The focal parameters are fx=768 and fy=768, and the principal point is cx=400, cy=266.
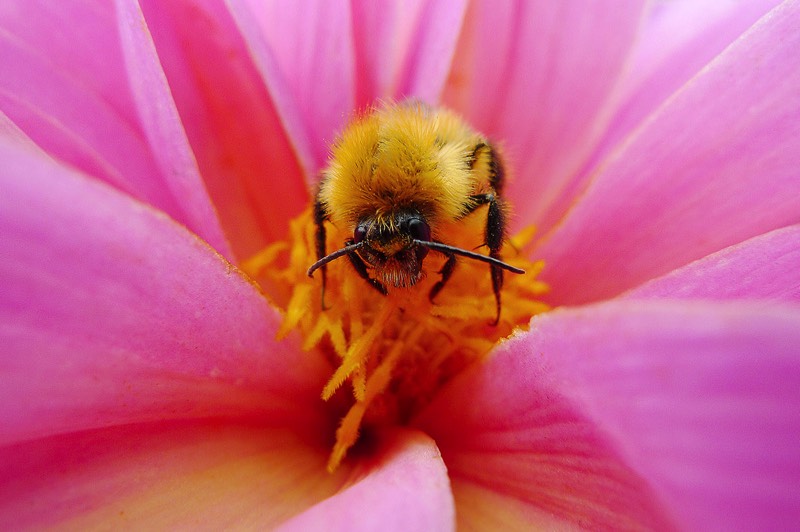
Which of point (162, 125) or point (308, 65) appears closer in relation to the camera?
point (162, 125)

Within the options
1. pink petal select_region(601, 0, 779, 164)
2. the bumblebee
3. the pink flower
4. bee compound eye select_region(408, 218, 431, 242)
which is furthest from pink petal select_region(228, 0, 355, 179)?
pink petal select_region(601, 0, 779, 164)

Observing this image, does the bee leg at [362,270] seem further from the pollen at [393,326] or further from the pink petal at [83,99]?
the pink petal at [83,99]

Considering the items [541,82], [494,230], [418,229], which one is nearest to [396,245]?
[418,229]

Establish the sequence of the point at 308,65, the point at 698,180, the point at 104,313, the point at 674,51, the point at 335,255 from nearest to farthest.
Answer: the point at 104,313
the point at 335,255
the point at 698,180
the point at 308,65
the point at 674,51

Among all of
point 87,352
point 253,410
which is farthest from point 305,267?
point 87,352

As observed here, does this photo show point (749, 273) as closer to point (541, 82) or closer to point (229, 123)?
point (541, 82)

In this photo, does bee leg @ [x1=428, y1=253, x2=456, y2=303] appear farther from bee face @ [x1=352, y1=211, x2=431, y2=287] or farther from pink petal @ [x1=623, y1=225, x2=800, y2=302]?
pink petal @ [x1=623, y1=225, x2=800, y2=302]

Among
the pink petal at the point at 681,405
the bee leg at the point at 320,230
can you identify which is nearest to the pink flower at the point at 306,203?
the pink petal at the point at 681,405

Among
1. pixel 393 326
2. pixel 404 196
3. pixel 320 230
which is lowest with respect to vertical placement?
pixel 393 326
